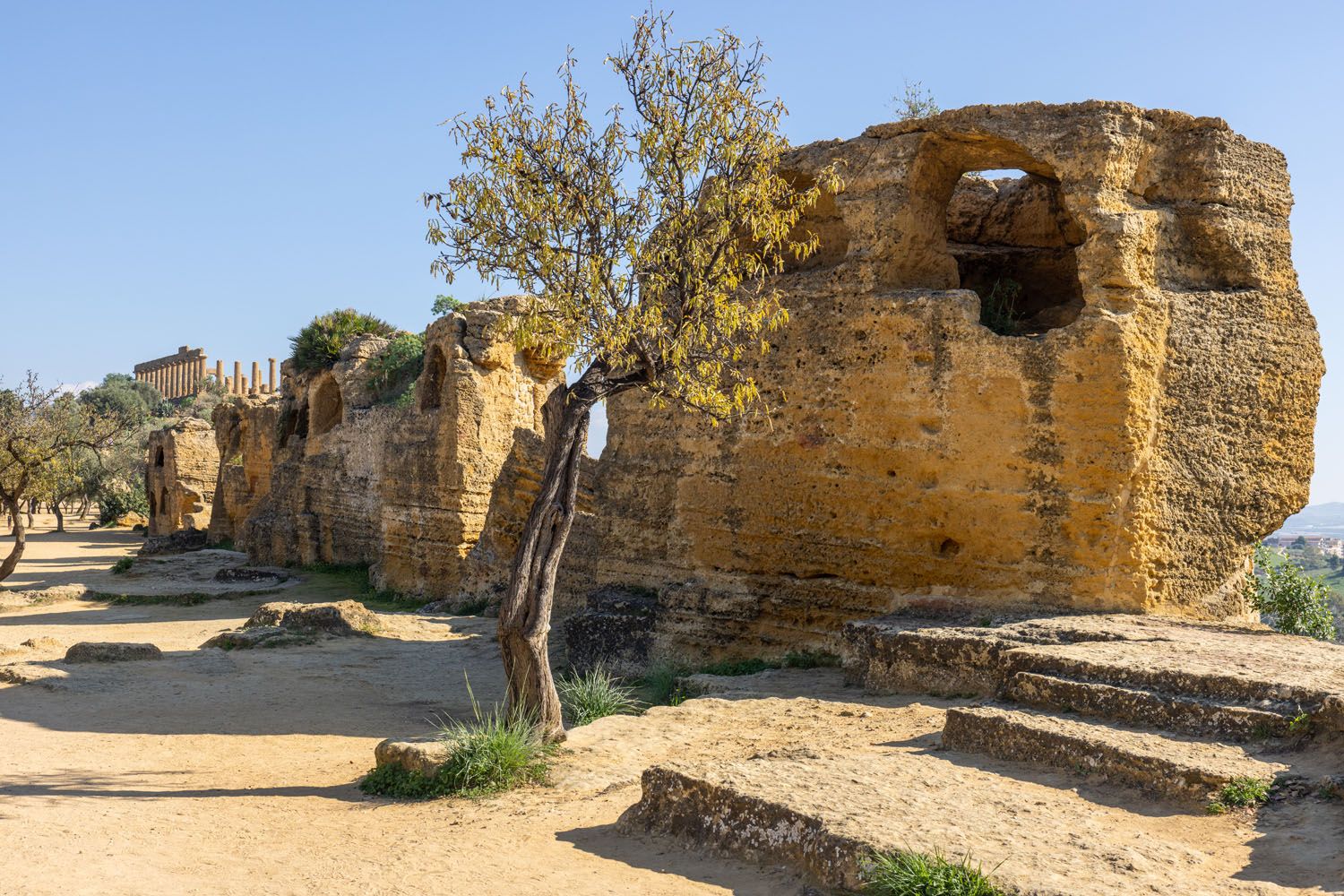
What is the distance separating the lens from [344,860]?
5.20 m

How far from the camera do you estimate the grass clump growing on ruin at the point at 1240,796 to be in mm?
4898

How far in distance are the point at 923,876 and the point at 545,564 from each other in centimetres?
358

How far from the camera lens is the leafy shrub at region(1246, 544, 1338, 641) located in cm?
979

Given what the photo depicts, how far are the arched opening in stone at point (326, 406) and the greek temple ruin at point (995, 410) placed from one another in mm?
12860

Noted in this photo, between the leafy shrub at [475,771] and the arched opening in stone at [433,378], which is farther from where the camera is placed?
the arched opening in stone at [433,378]

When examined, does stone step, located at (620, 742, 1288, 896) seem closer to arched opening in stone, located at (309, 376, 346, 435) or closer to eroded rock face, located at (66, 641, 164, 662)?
eroded rock face, located at (66, 641, 164, 662)

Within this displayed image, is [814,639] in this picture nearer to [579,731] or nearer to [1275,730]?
[579,731]

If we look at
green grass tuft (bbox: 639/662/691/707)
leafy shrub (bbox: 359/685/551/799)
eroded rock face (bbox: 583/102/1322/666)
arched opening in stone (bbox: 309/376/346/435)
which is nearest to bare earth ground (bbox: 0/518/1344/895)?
leafy shrub (bbox: 359/685/551/799)

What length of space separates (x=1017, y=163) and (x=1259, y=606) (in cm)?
452

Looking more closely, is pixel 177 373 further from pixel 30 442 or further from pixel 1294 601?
pixel 1294 601

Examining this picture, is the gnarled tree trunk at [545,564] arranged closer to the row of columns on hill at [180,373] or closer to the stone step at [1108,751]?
the stone step at [1108,751]

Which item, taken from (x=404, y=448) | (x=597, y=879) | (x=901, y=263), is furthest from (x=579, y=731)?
(x=404, y=448)

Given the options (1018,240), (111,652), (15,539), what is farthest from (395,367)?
(1018,240)

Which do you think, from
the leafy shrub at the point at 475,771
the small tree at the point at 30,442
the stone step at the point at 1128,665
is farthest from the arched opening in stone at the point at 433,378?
the leafy shrub at the point at 475,771
